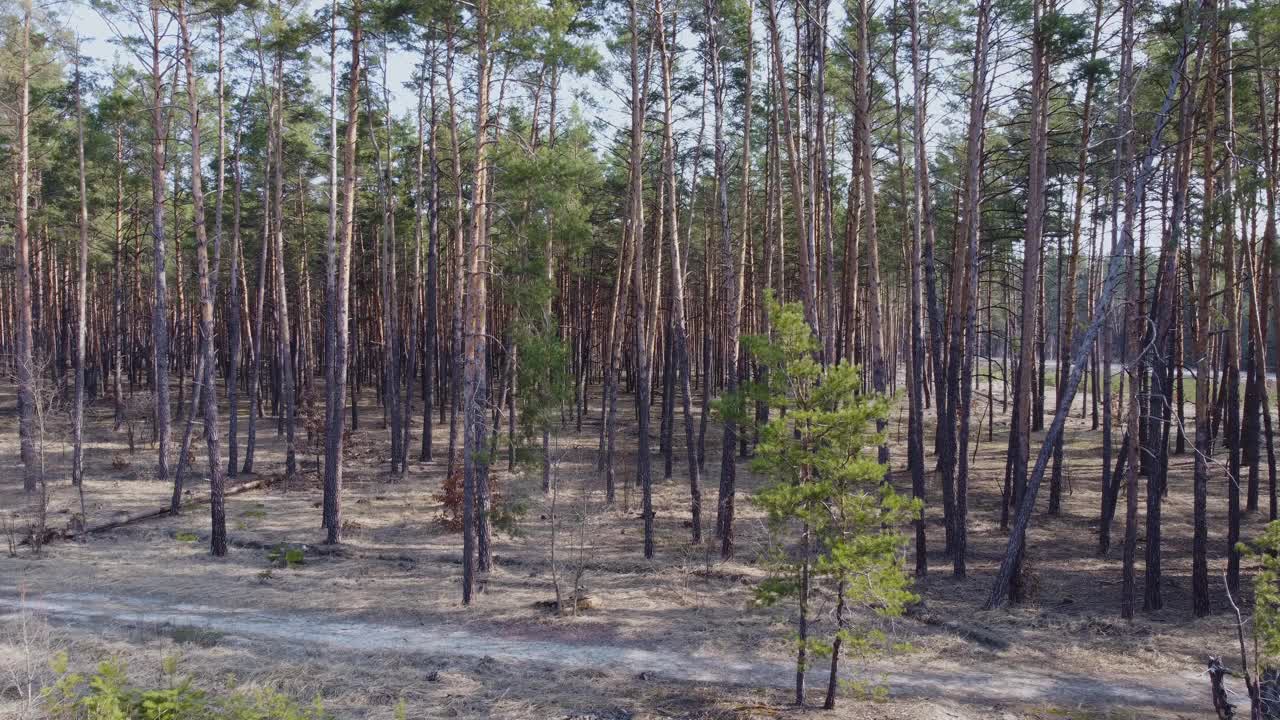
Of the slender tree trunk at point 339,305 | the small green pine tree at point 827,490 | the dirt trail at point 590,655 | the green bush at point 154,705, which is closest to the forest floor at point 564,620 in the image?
the dirt trail at point 590,655

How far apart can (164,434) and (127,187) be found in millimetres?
15867

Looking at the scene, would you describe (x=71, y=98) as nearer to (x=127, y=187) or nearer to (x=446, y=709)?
(x=127, y=187)

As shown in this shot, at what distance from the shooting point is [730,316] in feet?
54.8

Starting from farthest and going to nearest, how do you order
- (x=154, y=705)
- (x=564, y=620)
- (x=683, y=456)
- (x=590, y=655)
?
(x=683, y=456), (x=564, y=620), (x=590, y=655), (x=154, y=705)

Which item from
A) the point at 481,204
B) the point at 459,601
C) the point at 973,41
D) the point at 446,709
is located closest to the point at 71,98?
the point at 481,204

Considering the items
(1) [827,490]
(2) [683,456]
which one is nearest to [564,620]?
(1) [827,490]

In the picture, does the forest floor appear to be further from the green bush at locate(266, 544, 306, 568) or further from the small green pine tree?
the small green pine tree

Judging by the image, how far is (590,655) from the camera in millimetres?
11680

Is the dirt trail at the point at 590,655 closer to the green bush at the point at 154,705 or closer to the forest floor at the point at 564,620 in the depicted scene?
the forest floor at the point at 564,620

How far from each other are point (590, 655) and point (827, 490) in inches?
191

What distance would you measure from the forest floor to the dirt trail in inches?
1.7

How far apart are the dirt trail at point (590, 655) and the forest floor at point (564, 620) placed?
44 millimetres

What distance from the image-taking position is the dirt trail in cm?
1035

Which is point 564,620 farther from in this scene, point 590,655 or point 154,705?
point 154,705
